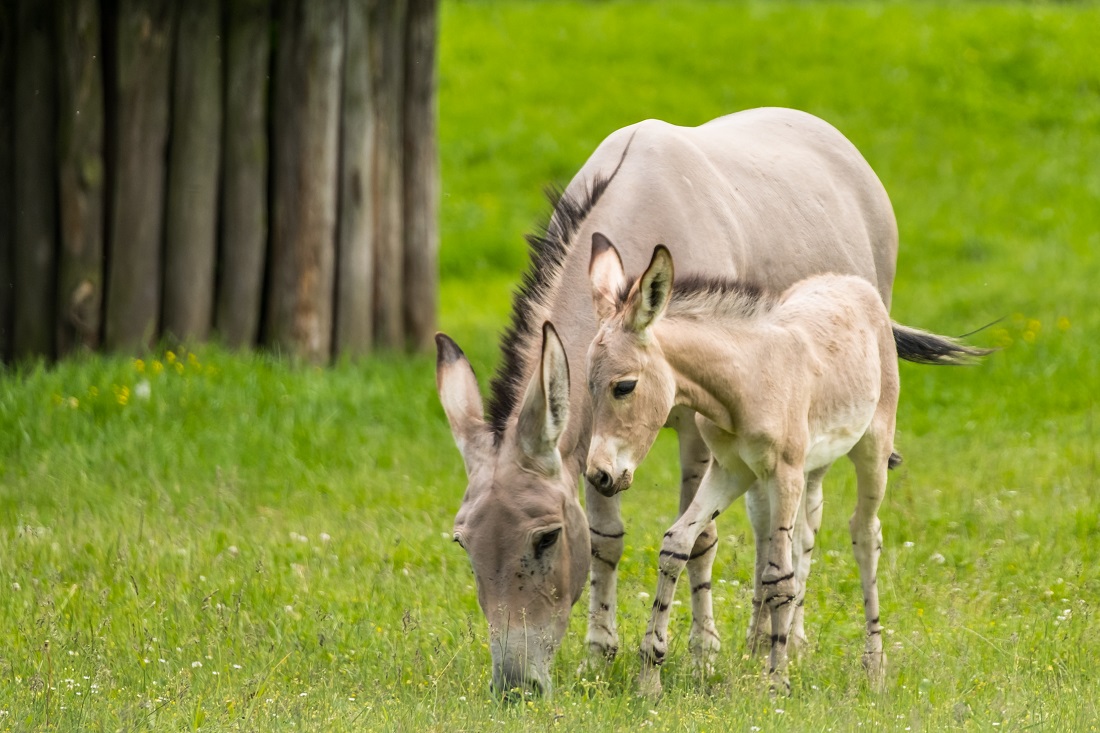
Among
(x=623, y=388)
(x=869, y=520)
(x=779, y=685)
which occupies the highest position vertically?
(x=623, y=388)

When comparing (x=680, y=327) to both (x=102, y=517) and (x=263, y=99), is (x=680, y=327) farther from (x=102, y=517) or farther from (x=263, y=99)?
(x=263, y=99)

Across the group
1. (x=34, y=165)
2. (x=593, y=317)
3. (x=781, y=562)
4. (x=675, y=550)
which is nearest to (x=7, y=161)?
(x=34, y=165)

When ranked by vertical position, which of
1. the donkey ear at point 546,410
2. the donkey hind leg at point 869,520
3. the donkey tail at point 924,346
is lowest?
the donkey hind leg at point 869,520

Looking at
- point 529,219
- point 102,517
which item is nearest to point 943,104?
point 529,219

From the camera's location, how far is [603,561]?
5906 millimetres

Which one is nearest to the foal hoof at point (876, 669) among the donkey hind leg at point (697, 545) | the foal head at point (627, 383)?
the donkey hind leg at point (697, 545)

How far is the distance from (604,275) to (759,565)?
1.63 meters

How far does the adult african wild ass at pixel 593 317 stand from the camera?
493cm

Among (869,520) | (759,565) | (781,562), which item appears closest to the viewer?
(781,562)

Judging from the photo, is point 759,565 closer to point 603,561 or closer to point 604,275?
point 603,561

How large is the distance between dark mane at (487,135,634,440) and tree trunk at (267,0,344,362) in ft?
17.2

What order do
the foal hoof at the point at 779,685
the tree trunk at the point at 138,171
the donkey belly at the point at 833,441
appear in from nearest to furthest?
Answer: the foal hoof at the point at 779,685 < the donkey belly at the point at 833,441 < the tree trunk at the point at 138,171

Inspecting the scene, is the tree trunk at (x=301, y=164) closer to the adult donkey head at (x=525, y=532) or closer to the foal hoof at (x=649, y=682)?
the adult donkey head at (x=525, y=532)

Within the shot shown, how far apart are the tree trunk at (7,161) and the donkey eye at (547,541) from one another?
23.1 ft
